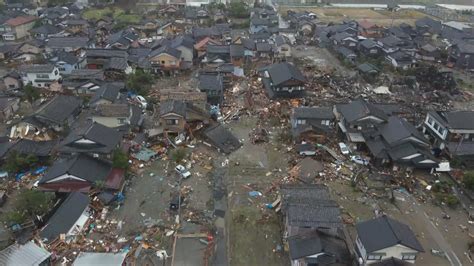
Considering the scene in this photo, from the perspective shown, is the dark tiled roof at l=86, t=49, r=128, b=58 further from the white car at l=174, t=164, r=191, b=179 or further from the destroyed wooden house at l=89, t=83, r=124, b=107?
the white car at l=174, t=164, r=191, b=179

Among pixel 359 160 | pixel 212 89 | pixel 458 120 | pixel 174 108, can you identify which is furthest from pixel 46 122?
pixel 458 120

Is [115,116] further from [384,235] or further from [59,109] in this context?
[384,235]

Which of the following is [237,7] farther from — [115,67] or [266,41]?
[115,67]

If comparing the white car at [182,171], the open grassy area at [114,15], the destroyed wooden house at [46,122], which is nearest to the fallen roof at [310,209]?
the white car at [182,171]

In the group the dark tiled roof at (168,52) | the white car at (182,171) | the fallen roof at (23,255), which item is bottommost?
the white car at (182,171)

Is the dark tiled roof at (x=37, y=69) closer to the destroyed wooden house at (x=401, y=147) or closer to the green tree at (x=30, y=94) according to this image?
the green tree at (x=30, y=94)
